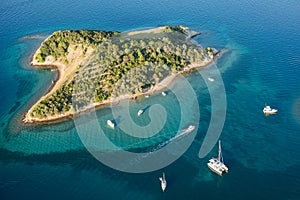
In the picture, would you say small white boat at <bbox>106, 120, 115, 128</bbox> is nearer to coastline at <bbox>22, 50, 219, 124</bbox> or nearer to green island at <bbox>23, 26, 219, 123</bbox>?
coastline at <bbox>22, 50, 219, 124</bbox>

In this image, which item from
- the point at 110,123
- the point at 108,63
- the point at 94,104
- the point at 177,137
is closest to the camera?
the point at 177,137

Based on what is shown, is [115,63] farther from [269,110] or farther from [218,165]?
[218,165]

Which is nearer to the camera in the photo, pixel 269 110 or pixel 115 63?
pixel 269 110

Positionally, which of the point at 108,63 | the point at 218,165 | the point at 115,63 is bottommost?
the point at 218,165

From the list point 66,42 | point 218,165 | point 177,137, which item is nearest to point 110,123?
point 177,137

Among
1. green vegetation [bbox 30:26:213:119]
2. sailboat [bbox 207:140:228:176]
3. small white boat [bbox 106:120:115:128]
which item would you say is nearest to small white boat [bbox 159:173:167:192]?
sailboat [bbox 207:140:228:176]

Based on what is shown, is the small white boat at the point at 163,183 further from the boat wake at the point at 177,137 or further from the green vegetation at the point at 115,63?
the green vegetation at the point at 115,63

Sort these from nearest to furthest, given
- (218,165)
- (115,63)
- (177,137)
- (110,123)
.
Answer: (218,165) < (177,137) < (110,123) < (115,63)

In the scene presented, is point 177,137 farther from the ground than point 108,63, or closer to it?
closer to it
